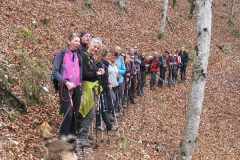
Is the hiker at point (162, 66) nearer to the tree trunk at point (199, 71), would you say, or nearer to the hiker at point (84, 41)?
Answer: the tree trunk at point (199, 71)

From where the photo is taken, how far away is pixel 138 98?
1291 centimetres

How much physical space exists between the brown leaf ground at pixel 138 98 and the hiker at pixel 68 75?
846mm

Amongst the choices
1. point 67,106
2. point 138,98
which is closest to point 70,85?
point 67,106

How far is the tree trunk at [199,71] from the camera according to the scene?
6.57 meters

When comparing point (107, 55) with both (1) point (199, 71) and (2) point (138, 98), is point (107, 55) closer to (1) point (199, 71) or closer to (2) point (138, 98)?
(1) point (199, 71)

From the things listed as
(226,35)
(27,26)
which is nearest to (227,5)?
(226,35)

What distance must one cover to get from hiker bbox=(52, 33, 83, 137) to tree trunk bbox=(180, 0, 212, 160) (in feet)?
8.96

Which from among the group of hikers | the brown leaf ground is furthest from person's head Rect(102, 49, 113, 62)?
the brown leaf ground

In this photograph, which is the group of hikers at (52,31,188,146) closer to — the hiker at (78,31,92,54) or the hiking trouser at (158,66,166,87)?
the hiker at (78,31,92,54)

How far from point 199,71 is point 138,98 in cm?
642

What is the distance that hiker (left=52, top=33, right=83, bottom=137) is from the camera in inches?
211

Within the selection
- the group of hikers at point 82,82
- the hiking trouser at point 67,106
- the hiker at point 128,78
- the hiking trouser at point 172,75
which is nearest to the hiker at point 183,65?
the hiking trouser at point 172,75

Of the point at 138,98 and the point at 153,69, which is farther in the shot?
the point at 153,69

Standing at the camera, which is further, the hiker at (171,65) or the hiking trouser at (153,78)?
the hiker at (171,65)
